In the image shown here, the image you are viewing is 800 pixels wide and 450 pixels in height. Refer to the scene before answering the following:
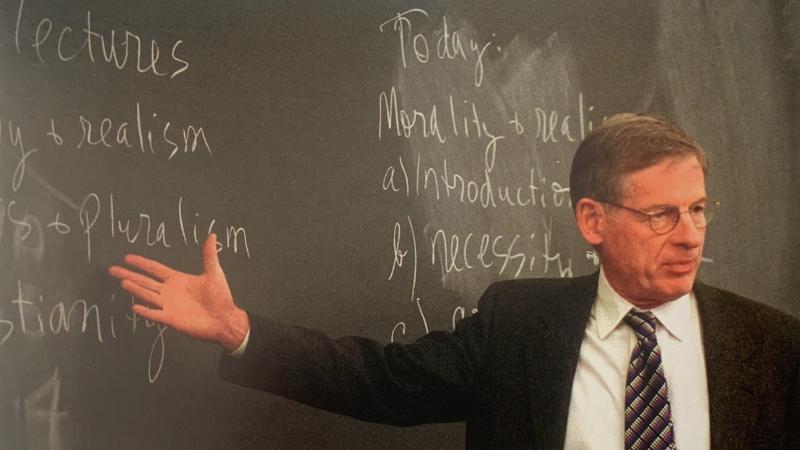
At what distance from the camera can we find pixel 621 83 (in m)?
1.68

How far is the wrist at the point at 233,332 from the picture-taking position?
1467 millimetres

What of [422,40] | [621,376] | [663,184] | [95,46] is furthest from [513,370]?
[95,46]

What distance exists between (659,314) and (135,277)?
108 centimetres

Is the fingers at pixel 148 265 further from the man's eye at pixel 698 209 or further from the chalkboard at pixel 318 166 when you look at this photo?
the man's eye at pixel 698 209

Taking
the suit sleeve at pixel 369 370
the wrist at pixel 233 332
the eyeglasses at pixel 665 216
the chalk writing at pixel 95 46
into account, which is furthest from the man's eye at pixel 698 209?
the chalk writing at pixel 95 46

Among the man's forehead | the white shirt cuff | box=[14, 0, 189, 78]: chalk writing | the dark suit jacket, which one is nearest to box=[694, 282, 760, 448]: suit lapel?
the dark suit jacket

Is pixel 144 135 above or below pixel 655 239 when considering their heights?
above

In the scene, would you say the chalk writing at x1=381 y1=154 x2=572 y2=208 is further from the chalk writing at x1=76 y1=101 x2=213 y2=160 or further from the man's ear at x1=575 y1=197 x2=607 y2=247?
the chalk writing at x1=76 y1=101 x2=213 y2=160

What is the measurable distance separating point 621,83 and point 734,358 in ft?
2.10

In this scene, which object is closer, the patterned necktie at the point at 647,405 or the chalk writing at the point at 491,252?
the patterned necktie at the point at 647,405

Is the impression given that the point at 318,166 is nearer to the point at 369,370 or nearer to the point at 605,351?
the point at 369,370

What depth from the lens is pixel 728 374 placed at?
→ 4.64ft

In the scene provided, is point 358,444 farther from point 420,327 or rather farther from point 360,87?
point 360,87

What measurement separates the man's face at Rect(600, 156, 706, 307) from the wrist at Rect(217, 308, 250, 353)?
0.74 meters
